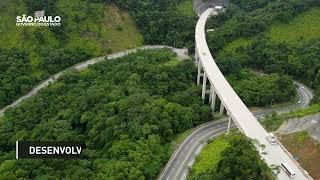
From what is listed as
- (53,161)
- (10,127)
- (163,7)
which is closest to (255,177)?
(53,161)

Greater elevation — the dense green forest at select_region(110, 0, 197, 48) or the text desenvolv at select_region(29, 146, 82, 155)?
the dense green forest at select_region(110, 0, 197, 48)

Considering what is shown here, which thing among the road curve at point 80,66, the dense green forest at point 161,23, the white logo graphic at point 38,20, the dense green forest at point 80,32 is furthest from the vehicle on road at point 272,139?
the white logo graphic at point 38,20

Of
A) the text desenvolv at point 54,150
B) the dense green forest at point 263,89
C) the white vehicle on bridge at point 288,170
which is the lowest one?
the text desenvolv at point 54,150

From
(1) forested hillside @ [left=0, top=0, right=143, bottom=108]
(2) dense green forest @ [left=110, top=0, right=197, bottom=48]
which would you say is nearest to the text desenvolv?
(1) forested hillside @ [left=0, top=0, right=143, bottom=108]

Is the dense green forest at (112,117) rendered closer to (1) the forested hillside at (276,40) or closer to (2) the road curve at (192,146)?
(2) the road curve at (192,146)

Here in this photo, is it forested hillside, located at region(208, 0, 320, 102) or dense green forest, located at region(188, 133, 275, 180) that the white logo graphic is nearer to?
forested hillside, located at region(208, 0, 320, 102)

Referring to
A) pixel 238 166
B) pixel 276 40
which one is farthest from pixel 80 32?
pixel 238 166
